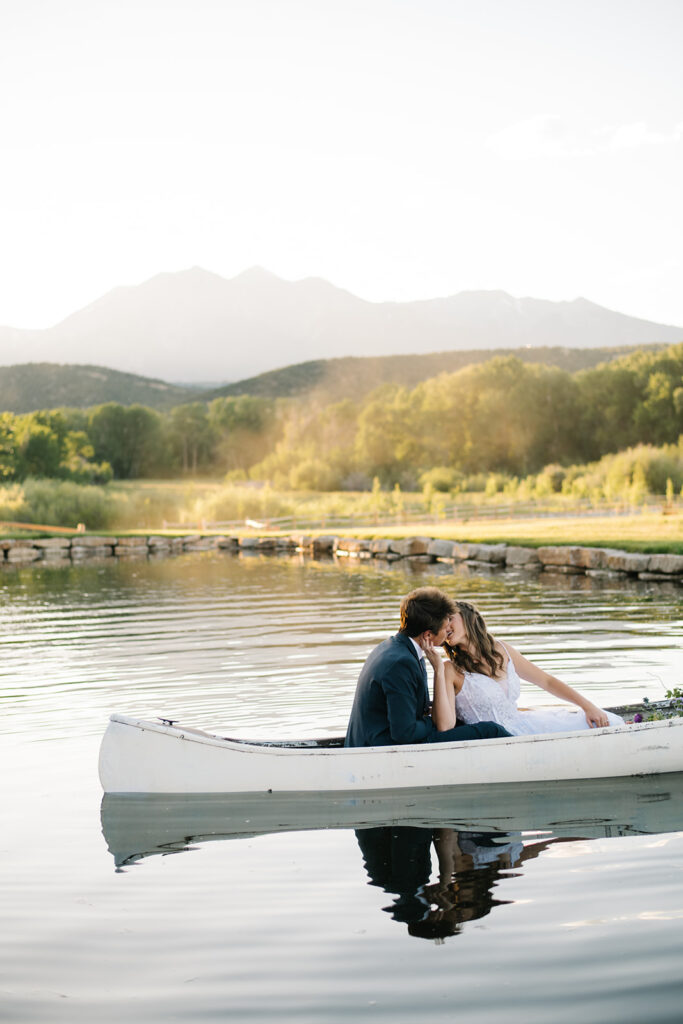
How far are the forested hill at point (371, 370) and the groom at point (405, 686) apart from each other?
12016 centimetres

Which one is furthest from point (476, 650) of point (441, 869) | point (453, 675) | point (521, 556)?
point (521, 556)

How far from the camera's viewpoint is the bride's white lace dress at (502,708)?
750cm

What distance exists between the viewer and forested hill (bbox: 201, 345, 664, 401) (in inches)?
5074

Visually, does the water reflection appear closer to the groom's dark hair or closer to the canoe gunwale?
the canoe gunwale

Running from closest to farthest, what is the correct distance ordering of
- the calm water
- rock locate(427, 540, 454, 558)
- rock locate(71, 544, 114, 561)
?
the calm water → rock locate(427, 540, 454, 558) → rock locate(71, 544, 114, 561)

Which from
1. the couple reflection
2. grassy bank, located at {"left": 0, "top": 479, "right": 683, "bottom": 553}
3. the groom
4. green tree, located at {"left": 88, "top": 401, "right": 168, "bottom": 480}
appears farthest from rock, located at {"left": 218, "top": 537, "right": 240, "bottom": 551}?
green tree, located at {"left": 88, "top": 401, "right": 168, "bottom": 480}

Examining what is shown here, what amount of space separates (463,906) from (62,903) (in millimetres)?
2114

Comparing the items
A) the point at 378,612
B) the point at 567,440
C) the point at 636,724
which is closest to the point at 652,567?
the point at 378,612

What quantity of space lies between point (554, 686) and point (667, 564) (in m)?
16.2

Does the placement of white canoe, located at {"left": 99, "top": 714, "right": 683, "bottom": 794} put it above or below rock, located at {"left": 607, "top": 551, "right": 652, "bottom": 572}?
below

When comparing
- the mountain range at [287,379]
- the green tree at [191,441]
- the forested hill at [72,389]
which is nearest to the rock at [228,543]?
the green tree at [191,441]

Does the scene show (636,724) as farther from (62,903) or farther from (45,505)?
(45,505)

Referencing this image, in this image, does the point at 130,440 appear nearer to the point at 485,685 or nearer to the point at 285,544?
the point at 285,544

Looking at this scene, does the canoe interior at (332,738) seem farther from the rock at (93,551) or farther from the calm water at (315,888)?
the rock at (93,551)
